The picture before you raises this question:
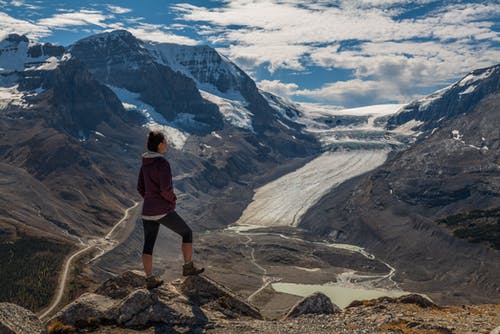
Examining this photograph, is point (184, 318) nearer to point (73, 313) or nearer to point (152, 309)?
point (152, 309)

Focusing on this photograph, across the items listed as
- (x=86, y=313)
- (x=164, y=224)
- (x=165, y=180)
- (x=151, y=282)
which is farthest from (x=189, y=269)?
(x=165, y=180)

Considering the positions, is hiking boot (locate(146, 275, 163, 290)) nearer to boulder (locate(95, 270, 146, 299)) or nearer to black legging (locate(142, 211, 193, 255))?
black legging (locate(142, 211, 193, 255))

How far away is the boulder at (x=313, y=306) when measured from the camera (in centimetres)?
2478

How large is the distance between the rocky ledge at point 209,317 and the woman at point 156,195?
1365 millimetres

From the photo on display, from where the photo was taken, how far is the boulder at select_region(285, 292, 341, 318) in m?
24.8

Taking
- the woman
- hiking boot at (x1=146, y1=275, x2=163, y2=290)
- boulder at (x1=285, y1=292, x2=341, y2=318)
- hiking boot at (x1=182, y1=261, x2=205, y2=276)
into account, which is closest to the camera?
the woman

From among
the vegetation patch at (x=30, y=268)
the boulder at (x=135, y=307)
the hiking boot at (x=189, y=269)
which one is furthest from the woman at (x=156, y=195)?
the vegetation patch at (x=30, y=268)

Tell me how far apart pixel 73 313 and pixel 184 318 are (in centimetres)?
396

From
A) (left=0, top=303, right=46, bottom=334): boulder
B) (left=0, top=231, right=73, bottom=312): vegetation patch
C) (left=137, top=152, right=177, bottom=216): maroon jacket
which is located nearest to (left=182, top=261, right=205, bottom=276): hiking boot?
(left=137, top=152, right=177, bottom=216): maroon jacket

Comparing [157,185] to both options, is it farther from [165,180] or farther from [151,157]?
[151,157]

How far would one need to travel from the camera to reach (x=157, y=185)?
21.3 meters

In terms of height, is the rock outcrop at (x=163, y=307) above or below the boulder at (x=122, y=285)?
above

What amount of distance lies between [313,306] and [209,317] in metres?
4.79

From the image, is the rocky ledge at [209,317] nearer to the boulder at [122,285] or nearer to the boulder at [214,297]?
the boulder at [214,297]
